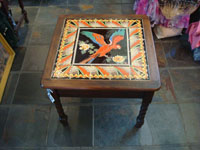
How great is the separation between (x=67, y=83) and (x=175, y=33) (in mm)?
1583

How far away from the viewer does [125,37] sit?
137 centimetres

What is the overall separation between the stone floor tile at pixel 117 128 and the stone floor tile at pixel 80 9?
151 centimetres

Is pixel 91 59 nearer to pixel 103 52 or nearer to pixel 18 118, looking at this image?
pixel 103 52

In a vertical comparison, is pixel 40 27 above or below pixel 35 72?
above

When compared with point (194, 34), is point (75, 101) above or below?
below

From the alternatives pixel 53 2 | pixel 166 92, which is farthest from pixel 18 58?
pixel 166 92

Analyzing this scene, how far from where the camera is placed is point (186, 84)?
1.77m

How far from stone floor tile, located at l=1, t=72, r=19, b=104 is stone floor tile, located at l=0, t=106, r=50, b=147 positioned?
118mm

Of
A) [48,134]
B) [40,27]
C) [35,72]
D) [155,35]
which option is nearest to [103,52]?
[48,134]

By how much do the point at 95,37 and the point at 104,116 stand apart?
0.69 meters

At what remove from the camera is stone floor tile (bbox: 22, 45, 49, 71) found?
195 cm

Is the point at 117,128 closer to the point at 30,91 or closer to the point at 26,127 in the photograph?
the point at 26,127

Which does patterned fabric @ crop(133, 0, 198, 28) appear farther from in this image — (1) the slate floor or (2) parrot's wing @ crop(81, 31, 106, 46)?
(2) parrot's wing @ crop(81, 31, 106, 46)

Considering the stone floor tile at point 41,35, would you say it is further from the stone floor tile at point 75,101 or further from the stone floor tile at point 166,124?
the stone floor tile at point 166,124
